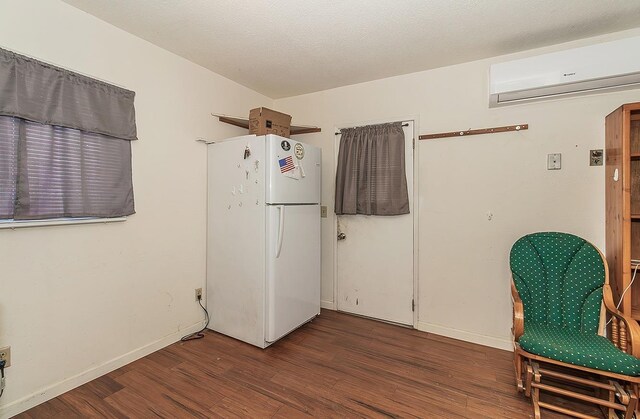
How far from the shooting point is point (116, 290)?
210 centimetres

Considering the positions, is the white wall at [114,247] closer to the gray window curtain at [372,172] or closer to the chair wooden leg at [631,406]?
the gray window curtain at [372,172]

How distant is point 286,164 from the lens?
2.49 m

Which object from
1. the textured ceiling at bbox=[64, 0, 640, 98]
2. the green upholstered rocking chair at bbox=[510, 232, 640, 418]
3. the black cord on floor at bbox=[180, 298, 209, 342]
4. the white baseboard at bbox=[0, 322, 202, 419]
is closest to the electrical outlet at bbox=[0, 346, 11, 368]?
the white baseboard at bbox=[0, 322, 202, 419]

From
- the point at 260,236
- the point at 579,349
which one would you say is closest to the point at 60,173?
the point at 260,236

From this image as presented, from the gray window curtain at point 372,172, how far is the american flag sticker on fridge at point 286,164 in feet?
2.32

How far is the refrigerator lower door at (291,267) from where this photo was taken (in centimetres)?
239

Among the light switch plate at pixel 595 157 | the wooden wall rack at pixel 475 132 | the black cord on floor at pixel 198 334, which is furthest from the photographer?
the black cord on floor at pixel 198 334

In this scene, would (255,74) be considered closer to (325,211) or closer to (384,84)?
(384,84)

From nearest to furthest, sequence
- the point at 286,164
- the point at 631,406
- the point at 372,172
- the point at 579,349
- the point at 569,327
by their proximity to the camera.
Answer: the point at 631,406
the point at 579,349
the point at 569,327
the point at 286,164
the point at 372,172

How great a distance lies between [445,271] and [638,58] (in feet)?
6.42

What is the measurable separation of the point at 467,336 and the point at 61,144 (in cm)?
338

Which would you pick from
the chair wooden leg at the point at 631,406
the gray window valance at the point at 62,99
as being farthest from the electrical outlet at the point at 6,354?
the chair wooden leg at the point at 631,406

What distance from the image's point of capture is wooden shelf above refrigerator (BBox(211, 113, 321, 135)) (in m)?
2.82

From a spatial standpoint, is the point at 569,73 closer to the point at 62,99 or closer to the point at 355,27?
the point at 355,27
